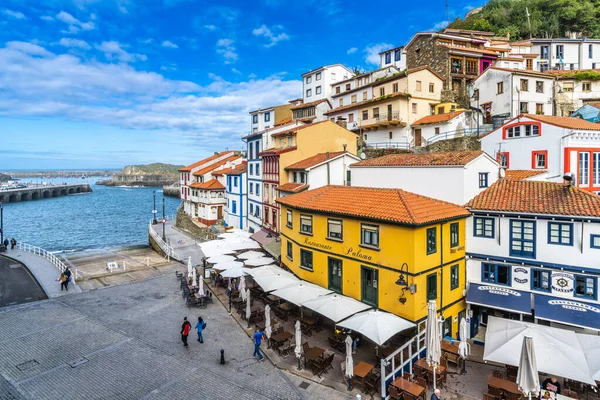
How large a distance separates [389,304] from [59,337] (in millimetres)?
16327

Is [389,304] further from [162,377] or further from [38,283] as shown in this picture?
[38,283]

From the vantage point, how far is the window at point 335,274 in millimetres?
19406

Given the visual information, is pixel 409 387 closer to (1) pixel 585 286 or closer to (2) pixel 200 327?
(2) pixel 200 327

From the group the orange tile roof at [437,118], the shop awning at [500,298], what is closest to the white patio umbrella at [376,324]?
the shop awning at [500,298]

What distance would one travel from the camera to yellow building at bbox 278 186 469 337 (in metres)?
16.0

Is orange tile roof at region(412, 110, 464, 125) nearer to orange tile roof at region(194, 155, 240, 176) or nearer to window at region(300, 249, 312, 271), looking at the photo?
window at region(300, 249, 312, 271)

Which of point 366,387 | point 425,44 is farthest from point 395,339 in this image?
point 425,44

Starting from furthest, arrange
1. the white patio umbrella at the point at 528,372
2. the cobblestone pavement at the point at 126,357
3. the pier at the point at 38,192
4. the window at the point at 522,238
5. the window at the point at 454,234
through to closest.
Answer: the pier at the point at 38,192 < the window at the point at 454,234 < the window at the point at 522,238 < the cobblestone pavement at the point at 126,357 < the white patio umbrella at the point at 528,372

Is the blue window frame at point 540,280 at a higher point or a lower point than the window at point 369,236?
→ lower

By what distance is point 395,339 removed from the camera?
1675cm

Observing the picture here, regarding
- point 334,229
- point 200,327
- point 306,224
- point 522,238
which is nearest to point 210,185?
point 306,224

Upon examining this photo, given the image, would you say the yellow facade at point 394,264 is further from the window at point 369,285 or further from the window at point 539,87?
the window at point 539,87

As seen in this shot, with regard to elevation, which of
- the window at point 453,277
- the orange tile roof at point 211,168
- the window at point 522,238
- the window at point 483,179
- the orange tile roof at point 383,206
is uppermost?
the orange tile roof at point 211,168

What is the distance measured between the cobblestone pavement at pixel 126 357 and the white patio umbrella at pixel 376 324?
8.09 feet
